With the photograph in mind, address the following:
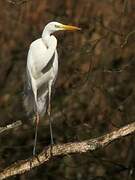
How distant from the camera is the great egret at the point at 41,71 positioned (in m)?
5.74

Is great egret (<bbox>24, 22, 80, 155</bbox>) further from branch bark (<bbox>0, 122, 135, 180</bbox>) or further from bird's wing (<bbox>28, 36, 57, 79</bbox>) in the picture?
branch bark (<bbox>0, 122, 135, 180</bbox>)

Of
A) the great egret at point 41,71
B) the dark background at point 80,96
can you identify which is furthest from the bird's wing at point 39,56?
the dark background at point 80,96

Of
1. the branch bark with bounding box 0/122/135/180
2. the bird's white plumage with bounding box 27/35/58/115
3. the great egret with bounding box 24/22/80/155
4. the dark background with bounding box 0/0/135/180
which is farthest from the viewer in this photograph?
the dark background with bounding box 0/0/135/180

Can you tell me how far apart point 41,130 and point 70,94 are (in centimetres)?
52

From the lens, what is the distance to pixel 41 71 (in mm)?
5965

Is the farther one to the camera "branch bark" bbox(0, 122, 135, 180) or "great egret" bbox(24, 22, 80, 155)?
"great egret" bbox(24, 22, 80, 155)

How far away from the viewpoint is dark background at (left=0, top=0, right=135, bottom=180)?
7.30m

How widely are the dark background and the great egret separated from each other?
924 mm

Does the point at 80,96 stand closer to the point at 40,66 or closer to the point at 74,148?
the point at 40,66

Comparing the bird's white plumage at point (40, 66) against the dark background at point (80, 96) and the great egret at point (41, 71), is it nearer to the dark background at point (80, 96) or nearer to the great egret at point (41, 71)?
the great egret at point (41, 71)

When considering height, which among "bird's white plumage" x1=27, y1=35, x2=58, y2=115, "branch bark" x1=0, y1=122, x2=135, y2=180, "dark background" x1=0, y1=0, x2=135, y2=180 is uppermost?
"bird's white plumage" x1=27, y1=35, x2=58, y2=115

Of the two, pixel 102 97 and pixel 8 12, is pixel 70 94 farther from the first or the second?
pixel 8 12

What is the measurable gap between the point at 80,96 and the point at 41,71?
1.91m

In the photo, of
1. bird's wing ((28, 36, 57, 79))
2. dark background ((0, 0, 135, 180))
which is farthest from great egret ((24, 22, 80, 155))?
dark background ((0, 0, 135, 180))
